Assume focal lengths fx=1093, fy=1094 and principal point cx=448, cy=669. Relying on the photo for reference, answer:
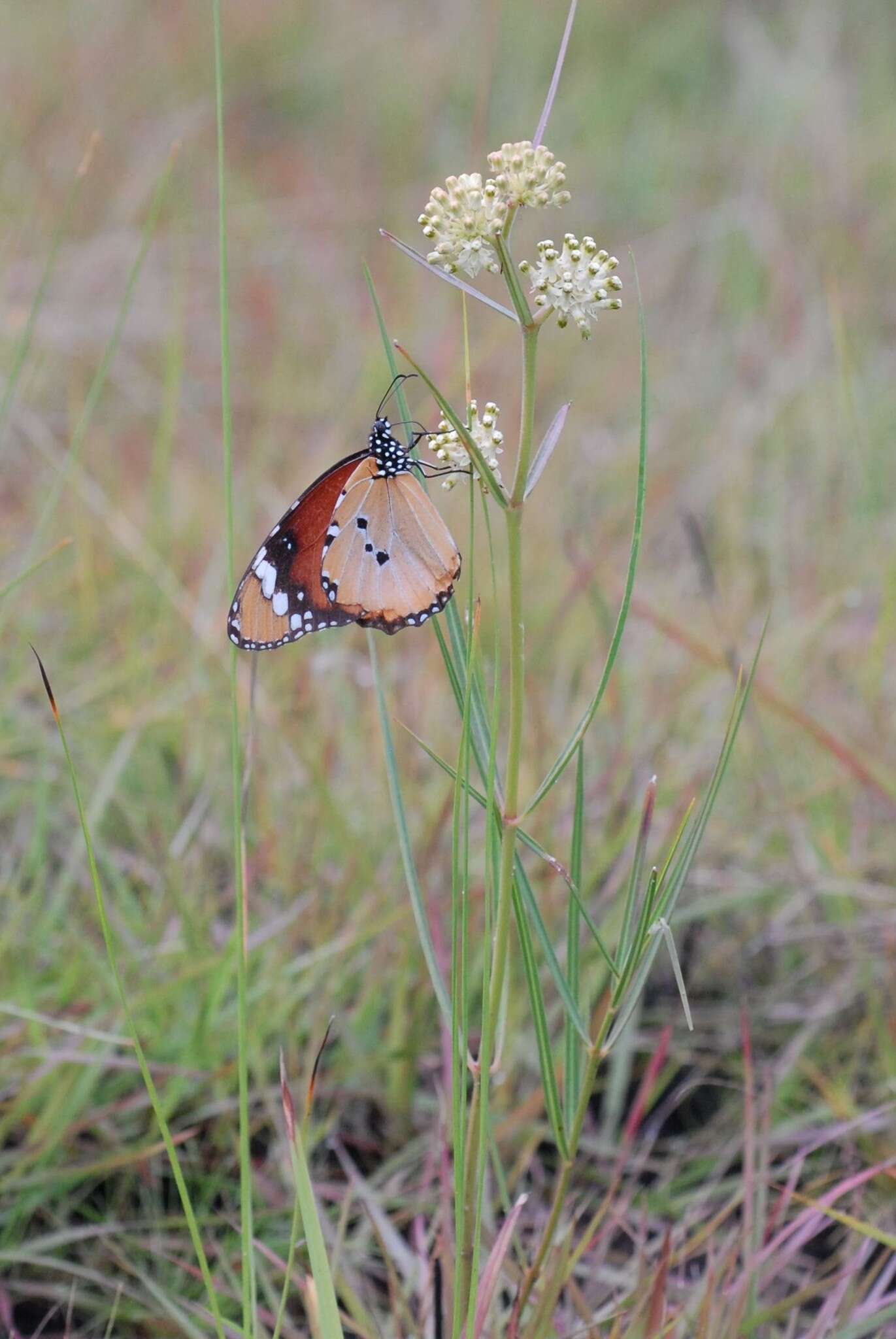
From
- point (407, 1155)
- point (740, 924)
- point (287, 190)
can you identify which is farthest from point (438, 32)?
point (407, 1155)

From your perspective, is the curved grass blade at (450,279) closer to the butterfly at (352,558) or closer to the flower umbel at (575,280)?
the flower umbel at (575,280)

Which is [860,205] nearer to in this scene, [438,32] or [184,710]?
[438,32]

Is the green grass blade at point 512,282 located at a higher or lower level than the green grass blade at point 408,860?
higher

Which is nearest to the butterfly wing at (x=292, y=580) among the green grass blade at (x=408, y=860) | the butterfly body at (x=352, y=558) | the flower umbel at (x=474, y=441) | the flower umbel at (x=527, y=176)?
the butterfly body at (x=352, y=558)

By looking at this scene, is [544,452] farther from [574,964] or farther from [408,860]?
[574,964]

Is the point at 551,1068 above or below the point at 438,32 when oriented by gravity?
below
